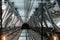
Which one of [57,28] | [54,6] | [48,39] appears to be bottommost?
[48,39]

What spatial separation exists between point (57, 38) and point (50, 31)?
1.30 ft

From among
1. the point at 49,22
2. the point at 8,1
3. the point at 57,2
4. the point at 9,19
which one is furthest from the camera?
the point at 9,19

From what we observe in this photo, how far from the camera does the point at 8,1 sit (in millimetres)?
4074

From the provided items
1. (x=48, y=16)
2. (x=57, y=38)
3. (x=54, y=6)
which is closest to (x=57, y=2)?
(x=54, y=6)

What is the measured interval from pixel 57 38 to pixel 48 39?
15.7 inches

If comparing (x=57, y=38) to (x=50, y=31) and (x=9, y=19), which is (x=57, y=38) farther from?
(x=9, y=19)

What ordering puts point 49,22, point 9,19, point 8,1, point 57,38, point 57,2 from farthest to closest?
point 9,19, point 8,1, point 49,22, point 57,2, point 57,38

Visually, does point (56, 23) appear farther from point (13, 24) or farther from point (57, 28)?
point (13, 24)

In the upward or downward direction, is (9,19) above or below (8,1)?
below

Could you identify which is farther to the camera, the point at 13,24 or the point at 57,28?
the point at 13,24

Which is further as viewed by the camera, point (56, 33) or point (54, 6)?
point (54, 6)

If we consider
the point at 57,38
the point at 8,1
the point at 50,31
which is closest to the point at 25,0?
the point at 8,1

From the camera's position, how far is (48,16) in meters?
3.61

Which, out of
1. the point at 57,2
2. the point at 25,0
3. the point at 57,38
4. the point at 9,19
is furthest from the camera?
the point at 9,19
